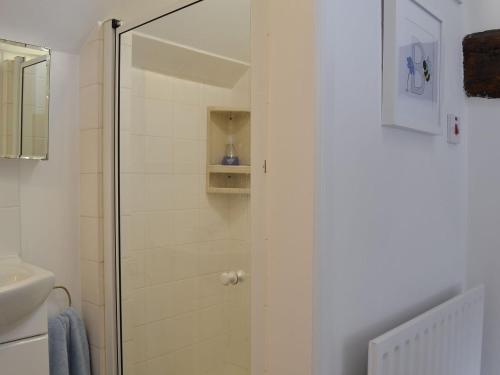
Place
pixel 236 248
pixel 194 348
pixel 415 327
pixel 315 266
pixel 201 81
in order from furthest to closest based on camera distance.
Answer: pixel 194 348 → pixel 201 81 → pixel 236 248 → pixel 415 327 → pixel 315 266

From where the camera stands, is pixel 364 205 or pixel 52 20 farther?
pixel 52 20

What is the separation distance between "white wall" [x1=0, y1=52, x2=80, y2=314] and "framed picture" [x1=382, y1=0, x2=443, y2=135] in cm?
128

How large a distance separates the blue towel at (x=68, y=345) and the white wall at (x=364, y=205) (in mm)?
1050

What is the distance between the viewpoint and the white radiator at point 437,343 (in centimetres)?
113

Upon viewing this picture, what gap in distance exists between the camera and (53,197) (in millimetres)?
1772

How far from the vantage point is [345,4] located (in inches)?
44.6

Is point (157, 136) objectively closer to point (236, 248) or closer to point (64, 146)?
point (64, 146)

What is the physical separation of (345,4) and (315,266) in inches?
26.8

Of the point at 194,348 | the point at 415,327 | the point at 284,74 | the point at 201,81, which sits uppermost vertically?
the point at 201,81

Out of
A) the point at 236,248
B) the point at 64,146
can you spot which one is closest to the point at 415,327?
the point at 236,248

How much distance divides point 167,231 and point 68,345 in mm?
585

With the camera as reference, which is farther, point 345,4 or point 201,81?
point 201,81

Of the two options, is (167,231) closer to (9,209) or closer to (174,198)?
(174,198)

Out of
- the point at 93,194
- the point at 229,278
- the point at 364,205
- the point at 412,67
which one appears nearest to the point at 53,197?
the point at 93,194
